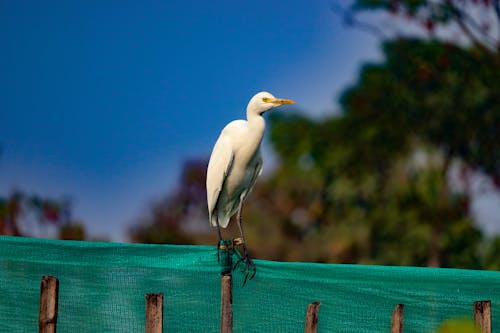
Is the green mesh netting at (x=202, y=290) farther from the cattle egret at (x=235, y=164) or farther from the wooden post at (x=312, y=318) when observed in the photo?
the cattle egret at (x=235, y=164)

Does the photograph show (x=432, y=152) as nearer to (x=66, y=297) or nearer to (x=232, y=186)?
(x=232, y=186)

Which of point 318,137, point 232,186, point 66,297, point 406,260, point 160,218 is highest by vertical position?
point 318,137

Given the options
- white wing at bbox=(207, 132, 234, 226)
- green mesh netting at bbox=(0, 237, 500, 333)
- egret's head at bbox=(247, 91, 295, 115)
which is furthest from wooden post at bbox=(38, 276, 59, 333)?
egret's head at bbox=(247, 91, 295, 115)

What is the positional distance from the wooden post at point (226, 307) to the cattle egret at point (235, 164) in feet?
3.76

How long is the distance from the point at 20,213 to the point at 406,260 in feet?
23.5

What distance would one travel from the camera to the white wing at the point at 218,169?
219 inches

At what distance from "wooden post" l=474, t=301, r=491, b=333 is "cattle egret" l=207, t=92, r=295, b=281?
1.44m

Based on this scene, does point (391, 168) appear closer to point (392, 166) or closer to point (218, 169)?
point (392, 166)

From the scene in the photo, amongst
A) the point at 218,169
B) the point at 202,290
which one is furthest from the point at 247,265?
the point at 218,169

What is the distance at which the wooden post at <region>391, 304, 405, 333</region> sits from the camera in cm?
461

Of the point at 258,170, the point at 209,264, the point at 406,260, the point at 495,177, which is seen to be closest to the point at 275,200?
the point at 406,260

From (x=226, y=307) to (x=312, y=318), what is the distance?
0.38 meters

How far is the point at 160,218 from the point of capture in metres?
21.2

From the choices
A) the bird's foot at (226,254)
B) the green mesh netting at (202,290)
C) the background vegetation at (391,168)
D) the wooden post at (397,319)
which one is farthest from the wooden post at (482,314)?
the background vegetation at (391,168)
